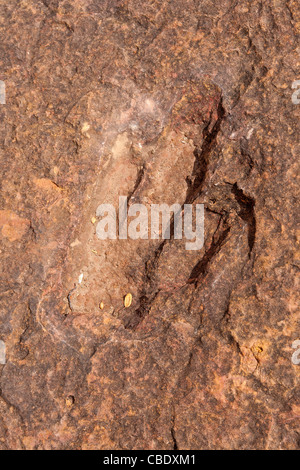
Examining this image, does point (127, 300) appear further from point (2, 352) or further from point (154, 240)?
point (2, 352)

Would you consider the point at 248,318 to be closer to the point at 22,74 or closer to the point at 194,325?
the point at 194,325

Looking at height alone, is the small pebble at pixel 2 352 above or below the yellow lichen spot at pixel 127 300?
below

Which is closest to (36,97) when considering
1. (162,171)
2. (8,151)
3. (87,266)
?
(8,151)

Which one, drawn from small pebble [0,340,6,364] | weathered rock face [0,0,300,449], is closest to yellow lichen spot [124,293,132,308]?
weathered rock face [0,0,300,449]

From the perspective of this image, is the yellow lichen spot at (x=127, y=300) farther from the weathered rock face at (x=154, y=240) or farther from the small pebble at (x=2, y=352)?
the small pebble at (x=2, y=352)

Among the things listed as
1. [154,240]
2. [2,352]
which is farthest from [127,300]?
[2,352]

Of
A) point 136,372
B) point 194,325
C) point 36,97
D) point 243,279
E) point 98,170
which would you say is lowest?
point 136,372

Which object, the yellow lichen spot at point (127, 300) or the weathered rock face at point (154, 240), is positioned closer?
the weathered rock face at point (154, 240)

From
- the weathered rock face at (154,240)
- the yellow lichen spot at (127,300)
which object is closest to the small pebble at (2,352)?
the weathered rock face at (154,240)
